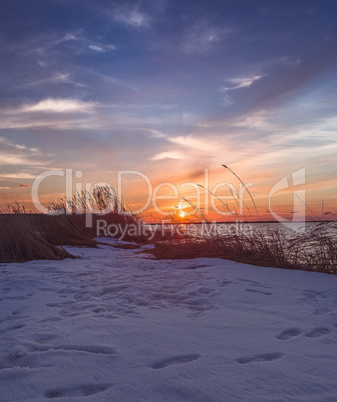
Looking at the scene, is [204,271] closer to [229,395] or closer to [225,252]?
[225,252]

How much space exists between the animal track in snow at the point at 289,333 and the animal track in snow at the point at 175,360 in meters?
0.53

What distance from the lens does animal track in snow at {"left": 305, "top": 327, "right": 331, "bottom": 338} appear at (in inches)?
68.5

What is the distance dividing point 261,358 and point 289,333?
43cm

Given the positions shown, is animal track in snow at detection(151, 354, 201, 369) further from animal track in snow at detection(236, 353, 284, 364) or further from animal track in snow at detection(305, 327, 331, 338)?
animal track in snow at detection(305, 327, 331, 338)

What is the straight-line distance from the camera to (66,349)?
1.53 metres

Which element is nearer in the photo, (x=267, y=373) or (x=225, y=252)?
(x=267, y=373)

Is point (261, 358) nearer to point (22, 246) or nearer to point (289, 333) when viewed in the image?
point (289, 333)

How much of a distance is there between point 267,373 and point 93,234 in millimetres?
8884

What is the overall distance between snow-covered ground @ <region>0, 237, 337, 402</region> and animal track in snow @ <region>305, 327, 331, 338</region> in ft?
0.04

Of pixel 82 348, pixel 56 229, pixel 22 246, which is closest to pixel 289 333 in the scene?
pixel 82 348

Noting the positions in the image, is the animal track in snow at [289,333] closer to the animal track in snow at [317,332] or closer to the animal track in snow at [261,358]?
the animal track in snow at [317,332]

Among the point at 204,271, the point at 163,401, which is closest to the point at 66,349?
the point at 163,401

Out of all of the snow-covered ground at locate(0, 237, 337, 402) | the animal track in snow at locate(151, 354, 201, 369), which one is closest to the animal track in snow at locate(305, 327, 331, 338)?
the snow-covered ground at locate(0, 237, 337, 402)

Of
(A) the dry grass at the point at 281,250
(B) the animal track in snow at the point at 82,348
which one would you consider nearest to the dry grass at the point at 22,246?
(A) the dry grass at the point at 281,250
